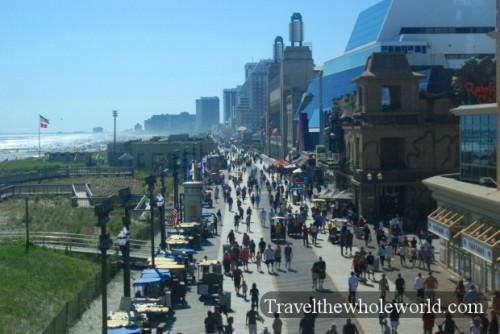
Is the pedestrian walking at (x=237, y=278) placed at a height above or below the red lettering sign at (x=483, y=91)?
below

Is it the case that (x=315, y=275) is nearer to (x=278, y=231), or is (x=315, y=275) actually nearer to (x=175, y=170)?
(x=278, y=231)

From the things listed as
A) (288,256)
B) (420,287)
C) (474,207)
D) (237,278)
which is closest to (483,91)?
(474,207)

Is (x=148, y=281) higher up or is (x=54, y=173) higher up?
(x=54, y=173)

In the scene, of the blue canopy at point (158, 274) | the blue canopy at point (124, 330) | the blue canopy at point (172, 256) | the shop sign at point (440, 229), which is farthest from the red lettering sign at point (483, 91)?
the blue canopy at point (124, 330)

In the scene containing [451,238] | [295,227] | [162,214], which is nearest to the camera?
[451,238]

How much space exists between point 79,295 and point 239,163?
249ft

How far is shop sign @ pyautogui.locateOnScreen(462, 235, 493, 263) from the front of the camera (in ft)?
75.3

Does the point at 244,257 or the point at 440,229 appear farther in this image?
the point at 244,257

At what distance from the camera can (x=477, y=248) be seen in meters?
24.1

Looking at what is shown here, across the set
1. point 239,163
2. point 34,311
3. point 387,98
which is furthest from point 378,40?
point 34,311

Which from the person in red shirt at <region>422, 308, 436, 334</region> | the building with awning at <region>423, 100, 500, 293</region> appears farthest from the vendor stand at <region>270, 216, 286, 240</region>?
the person in red shirt at <region>422, 308, 436, 334</region>

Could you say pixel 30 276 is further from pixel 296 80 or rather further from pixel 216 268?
pixel 296 80

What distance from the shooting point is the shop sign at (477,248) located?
22.9 metres

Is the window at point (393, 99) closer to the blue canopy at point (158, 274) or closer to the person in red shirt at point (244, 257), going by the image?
the person in red shirt at point (244, 257)
